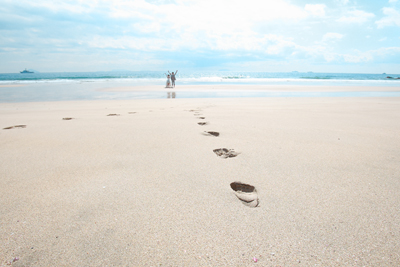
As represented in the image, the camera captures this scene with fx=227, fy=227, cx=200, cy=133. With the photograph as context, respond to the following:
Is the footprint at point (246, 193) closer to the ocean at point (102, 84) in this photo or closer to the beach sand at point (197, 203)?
the beach sand at point (197, 203)

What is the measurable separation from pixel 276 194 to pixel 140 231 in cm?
83

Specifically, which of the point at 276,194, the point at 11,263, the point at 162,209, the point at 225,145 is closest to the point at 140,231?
the point at 162,209

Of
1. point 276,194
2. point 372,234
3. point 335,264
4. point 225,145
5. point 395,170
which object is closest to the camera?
point 335,264

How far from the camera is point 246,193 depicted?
146 centimetres

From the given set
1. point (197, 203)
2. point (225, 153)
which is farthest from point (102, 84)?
point (197, 203)

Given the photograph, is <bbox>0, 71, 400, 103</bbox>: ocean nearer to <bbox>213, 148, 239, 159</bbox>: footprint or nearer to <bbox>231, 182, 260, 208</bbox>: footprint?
<bbox>213, 148, 239, 159</bbox>: footprint

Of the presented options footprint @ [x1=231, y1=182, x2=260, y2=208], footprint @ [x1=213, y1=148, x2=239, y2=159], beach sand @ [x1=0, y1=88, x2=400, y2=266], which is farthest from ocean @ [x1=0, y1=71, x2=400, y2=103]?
footprint @ [x1=231, y1=182, x2=260, y2=208]

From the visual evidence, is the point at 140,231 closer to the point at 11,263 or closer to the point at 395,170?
the point at 11,263

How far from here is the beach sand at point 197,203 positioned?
0.99 meters

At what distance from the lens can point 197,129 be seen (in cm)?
298

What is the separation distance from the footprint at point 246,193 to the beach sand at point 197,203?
0.03 m

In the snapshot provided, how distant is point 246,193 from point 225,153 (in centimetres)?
70

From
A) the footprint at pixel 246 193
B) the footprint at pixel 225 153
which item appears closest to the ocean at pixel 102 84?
the footprint at pixel 225 153

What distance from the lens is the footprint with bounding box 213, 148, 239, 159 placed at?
206 cm
